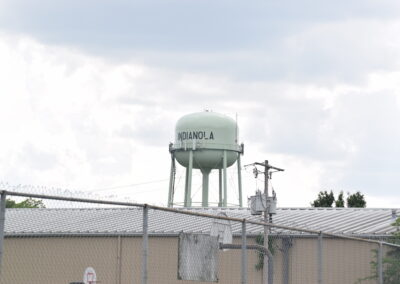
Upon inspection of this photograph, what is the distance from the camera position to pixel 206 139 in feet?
179

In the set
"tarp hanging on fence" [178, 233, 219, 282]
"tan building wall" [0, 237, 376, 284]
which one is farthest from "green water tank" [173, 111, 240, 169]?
"tarp hanging on fence" [178, 233, 219, 282]

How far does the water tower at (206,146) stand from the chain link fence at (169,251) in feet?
50.4

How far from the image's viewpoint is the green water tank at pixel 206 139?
180 ft

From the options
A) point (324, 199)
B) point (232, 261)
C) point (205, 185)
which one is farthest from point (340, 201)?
point (232, 261)

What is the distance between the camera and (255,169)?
39.7 m

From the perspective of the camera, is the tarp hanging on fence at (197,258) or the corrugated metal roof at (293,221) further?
the corrugated metal roof at (293,221)

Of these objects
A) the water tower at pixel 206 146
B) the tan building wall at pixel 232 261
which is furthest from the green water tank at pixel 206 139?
the tan building wall at pixel 232 261

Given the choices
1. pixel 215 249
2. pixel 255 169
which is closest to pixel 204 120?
pixel 255 169

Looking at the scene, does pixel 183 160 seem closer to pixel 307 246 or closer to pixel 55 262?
pixel 307 246

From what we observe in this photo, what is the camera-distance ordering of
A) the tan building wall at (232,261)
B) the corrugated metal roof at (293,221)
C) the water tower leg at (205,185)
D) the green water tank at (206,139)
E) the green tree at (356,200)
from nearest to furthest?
the tan building wall at (232,261) → the corrugated metal roof at (293,221) → the green water tank at (206,139) → the water tower leg at (205,185) → the green tree at (356,200)

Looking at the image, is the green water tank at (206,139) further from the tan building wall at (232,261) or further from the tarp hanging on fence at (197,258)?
the tarp hanging on fence at (197,258)

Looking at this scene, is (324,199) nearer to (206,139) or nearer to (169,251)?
(206,139)

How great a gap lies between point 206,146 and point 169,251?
2746 centimetres

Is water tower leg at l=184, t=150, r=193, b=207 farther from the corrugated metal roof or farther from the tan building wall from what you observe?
the tan building wall
